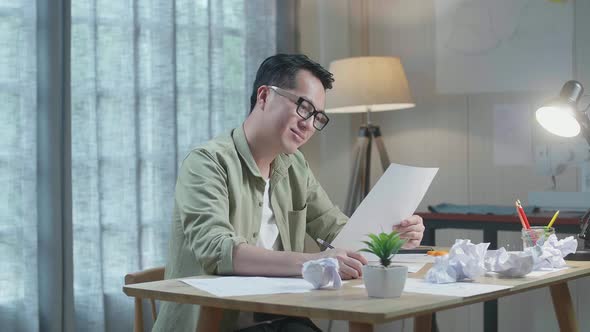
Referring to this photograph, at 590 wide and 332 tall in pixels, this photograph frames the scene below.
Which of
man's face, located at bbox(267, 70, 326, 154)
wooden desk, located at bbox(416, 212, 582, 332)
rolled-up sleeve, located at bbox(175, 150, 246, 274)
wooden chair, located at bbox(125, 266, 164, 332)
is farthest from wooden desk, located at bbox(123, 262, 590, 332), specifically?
wooden desk, located at bbox(416, 212, 582, 332)

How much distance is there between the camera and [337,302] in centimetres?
147

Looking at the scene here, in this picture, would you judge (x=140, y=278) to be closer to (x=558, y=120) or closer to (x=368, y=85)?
(x=558, y=120)

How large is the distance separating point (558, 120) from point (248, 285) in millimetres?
1089

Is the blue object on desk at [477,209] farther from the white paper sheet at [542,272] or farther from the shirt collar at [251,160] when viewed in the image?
the white paper sheet at [542,272]

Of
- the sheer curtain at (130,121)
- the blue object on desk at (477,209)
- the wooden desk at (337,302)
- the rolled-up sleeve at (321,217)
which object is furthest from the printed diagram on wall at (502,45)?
the wooden desk at (337,302)

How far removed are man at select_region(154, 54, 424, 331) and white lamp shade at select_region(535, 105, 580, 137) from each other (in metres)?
0.46

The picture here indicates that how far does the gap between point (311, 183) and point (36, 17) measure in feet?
3.99

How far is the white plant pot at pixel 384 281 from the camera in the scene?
1505 millimetres

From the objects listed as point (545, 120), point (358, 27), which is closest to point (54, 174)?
point (545, 120)

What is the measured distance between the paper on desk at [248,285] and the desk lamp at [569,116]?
82 centimetres

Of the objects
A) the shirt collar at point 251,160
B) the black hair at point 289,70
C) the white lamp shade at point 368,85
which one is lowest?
the shirt collar at point 251,160

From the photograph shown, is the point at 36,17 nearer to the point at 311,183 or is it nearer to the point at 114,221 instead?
the point at 114,221

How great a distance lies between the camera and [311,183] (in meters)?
2.47

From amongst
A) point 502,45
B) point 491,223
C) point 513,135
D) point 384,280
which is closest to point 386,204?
point 384,280
